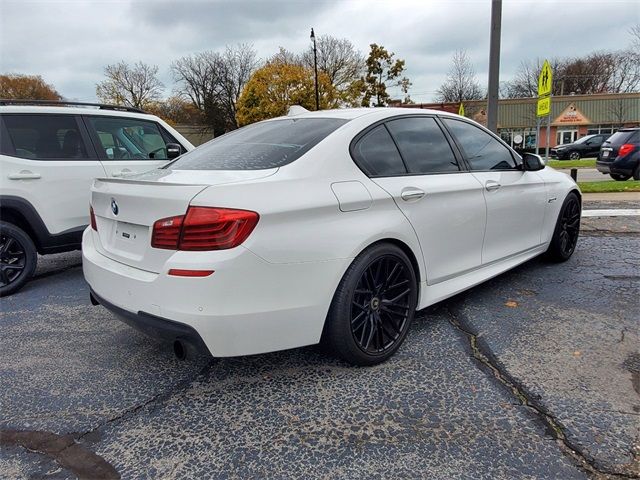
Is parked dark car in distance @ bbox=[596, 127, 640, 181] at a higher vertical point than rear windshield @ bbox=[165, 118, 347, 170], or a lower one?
lower

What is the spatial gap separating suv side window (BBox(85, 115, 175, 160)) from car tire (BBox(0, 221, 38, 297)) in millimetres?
1159

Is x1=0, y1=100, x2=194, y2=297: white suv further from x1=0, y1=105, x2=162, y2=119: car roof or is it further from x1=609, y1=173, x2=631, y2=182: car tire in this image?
x1=609, y1=173, x2=631, y2=182: car tire

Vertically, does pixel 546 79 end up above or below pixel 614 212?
above

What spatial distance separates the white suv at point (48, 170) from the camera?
4.35 meters

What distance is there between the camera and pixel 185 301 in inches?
86.9

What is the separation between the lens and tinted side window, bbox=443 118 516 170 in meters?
3.68

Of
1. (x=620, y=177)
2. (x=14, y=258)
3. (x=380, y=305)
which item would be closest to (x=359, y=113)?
(x=380, y=305)

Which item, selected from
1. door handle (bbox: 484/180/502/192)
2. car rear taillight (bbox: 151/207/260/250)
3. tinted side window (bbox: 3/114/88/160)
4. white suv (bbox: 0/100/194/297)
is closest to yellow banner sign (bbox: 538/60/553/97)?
door handle (bbox: 484/180/502/192)

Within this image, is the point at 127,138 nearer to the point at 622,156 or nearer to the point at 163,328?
the point at 163,328

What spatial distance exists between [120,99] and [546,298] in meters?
56.6

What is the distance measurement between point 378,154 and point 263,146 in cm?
75

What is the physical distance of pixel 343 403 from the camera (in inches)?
95.9

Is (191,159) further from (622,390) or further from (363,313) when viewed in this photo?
(622,390)

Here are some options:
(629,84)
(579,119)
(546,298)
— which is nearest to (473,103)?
(579,119)
